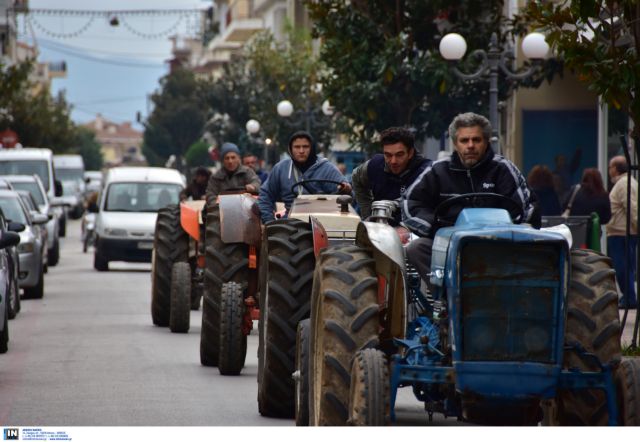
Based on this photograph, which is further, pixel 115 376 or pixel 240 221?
pixel 240 221

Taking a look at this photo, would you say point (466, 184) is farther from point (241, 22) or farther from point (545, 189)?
point (241, 22)

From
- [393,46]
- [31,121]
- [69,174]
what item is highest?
[393,46]

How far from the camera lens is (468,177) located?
8766 millimetres

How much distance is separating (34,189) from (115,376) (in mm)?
24489

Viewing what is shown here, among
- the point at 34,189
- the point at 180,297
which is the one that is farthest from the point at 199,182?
the point at 34,189

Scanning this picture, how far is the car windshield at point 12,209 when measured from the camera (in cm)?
2423

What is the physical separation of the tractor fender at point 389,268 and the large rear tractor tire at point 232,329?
432 centimetres

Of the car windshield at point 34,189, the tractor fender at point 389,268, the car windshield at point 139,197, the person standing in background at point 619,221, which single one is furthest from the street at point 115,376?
the car windshield at point 34,189

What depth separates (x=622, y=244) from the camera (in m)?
20.7

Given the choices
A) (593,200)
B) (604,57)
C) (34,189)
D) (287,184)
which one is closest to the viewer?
(604,57)

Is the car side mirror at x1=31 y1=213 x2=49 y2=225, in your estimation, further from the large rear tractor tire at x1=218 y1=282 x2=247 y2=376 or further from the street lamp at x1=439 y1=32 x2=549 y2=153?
the large rear tractor tire at x1=218 y1=282 x2=247 y2=376

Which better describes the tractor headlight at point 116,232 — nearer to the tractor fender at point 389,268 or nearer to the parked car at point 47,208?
the parked car at point 47,208

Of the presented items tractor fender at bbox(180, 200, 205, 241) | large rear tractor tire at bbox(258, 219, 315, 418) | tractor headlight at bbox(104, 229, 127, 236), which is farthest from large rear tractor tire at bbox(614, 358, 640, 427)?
tractor headlight at bbox(104, 229, 127, 236)

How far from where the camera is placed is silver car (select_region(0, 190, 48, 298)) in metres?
22.7
